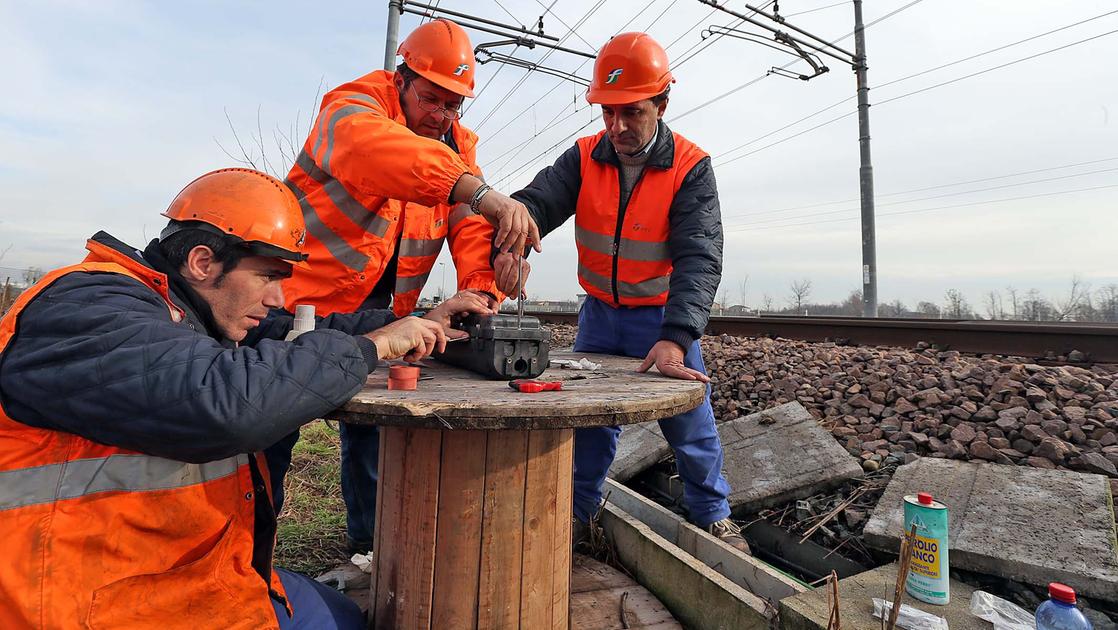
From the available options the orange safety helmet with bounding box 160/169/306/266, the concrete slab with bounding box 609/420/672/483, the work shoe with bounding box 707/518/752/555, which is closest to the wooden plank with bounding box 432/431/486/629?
the orange safety helmet with bounding box 160/169/306/266

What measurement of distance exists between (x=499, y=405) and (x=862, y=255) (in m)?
11.0

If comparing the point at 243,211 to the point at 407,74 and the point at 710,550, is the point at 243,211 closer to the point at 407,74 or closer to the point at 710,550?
the point at 407,74

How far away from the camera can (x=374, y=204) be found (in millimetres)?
2482

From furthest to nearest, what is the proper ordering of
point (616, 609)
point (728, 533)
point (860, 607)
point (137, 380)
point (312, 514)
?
point (312, 514) → point (728, 533) → point (616, 609) → point (860, 607) → point (137, 380)

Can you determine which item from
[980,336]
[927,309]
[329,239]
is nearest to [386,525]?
[329,239]

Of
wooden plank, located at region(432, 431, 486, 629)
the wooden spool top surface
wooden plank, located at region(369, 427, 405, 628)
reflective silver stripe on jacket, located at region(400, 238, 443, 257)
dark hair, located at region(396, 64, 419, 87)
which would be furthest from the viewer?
reflective silver stripe on jacket, located at region(400, 238, 443, 257)

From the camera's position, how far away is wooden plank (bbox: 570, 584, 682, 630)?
2.26 meters

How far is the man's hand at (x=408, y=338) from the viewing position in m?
1.66

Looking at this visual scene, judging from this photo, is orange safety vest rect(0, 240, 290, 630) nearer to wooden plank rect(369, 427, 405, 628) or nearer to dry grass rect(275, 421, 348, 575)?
wooden plank rect(369, 427, 405, 628)

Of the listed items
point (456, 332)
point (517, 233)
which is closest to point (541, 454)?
point (456, 332)

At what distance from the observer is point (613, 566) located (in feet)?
9.12

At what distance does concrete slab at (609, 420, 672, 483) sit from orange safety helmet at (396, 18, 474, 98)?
7.41 feet

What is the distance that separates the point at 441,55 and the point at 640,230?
4.14ft

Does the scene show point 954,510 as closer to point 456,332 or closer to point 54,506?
point 456,332
